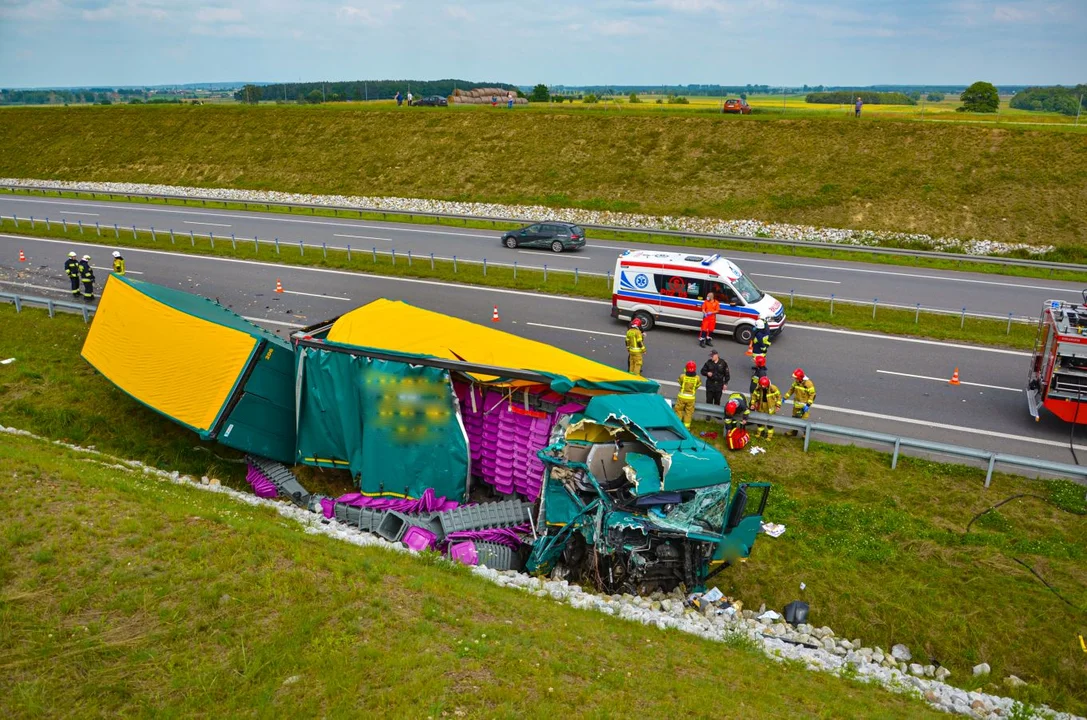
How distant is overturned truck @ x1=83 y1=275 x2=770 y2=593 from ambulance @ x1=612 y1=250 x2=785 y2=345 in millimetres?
7441

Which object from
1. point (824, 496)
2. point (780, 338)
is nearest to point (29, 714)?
point (824, 496)

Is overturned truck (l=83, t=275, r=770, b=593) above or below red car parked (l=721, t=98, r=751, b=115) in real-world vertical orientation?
below

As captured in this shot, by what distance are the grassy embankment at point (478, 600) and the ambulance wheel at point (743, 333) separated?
627 cm

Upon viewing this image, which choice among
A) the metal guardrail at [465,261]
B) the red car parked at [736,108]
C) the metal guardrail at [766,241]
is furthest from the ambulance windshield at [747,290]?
the red car parked at [736,108]

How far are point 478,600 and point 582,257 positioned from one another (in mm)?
21399

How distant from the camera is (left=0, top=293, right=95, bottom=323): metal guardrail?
60.3 ft

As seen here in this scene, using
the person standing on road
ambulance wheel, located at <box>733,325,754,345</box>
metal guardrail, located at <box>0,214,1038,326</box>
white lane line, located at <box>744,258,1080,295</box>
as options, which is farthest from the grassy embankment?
white lane line, located at <box>744,258,1080,295</box>

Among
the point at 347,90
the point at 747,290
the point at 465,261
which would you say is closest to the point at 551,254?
the point at 465,261

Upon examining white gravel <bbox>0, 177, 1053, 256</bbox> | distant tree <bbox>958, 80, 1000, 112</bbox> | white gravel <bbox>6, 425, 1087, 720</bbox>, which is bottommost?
white gravel <bbox>6, 425, 1087, 720</bbox>

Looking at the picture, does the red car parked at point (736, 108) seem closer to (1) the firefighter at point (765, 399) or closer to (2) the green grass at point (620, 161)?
(2) the green grass at point (620, 161)

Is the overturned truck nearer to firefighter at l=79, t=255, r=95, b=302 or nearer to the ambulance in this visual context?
the ambulance

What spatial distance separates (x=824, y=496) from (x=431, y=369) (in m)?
6.19

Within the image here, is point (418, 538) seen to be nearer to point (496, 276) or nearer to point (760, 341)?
point (760, 341)

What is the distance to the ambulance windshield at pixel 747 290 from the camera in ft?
61.1
